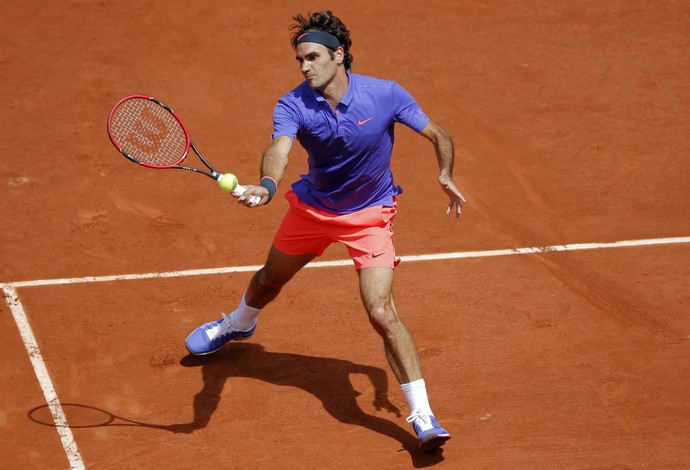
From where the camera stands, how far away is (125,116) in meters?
7.56

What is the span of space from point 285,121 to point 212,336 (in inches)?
76.9

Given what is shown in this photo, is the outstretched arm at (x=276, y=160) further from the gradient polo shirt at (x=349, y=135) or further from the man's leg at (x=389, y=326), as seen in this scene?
the man's leg at (x=389, y=326)

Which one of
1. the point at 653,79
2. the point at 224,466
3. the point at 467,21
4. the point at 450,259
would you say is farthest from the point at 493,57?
the point at 224,466

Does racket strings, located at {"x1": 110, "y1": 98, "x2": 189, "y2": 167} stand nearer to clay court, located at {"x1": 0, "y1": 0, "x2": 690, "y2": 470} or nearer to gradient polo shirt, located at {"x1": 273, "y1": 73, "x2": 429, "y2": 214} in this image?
gradient polo shirt, located at {"x1": 273, "y1": 73, "x2": 429, "y2": 214}

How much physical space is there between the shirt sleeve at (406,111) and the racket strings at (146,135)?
1472mm

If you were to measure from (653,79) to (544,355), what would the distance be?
16.0 ft

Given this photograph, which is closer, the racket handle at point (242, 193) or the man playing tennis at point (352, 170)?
the racket handle at point (242, 193)

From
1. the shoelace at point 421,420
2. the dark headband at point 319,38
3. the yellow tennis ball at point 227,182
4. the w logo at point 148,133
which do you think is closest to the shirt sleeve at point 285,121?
the dark headband at point 319,38

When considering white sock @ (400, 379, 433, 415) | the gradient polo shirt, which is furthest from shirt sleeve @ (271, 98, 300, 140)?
white sock @ (400, 379, 433, 415)

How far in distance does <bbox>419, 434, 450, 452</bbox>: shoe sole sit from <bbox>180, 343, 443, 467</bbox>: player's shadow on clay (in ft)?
0.99

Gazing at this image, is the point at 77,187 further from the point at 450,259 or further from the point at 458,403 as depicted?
the point at 458,403

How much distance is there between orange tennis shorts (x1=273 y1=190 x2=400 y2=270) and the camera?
706 centimetres

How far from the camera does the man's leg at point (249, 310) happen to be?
297 inches

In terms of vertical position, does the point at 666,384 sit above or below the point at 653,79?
below
